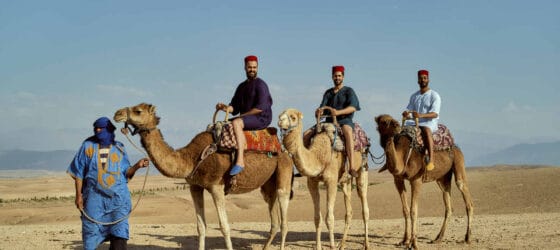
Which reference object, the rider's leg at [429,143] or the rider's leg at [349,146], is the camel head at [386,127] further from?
the rider's leg at [349,146]

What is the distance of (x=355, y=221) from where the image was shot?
1850 cm

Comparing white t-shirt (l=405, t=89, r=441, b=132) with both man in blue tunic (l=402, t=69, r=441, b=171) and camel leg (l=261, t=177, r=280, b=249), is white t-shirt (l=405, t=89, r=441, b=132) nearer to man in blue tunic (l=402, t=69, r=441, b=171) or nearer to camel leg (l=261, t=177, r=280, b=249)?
man in blue tunic (l=402, t=69, r=441, b=171)

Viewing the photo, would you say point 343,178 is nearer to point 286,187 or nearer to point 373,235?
point 286,187

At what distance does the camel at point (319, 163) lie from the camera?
364 inches

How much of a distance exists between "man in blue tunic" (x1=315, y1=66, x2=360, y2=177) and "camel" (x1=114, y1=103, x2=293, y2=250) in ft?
4.15

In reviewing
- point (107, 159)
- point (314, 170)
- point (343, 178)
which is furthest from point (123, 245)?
point (343, 178)

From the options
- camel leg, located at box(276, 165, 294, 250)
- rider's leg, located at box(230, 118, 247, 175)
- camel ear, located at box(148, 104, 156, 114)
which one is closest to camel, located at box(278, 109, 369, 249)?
camel leg, located at box(276, 165, 294, 250)

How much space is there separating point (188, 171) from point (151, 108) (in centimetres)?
119

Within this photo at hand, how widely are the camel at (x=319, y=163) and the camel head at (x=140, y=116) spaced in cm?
197

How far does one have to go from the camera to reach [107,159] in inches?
284

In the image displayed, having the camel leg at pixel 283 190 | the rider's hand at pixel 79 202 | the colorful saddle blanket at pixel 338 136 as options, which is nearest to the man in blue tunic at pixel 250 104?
the camel leg at pixel 283 190

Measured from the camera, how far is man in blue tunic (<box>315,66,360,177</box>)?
412 inches

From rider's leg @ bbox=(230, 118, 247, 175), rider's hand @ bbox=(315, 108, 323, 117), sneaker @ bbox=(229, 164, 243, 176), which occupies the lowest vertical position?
sneaker @ bbox=(229, 164, 243, 176)

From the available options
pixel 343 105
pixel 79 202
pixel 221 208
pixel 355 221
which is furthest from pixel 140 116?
pixel 355 221
